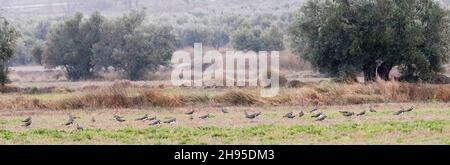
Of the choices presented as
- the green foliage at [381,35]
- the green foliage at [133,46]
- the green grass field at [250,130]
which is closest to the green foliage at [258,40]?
the green foliage at [133,46]

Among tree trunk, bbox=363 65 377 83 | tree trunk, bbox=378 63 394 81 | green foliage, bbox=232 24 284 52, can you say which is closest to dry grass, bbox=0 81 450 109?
tree trunk, bbox=363 65 377 83

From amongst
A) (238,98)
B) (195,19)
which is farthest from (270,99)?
(195,19)

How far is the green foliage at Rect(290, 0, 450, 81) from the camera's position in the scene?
163ft

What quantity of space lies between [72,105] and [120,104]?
235 cm

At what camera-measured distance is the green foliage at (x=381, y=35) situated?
49625 millimetres

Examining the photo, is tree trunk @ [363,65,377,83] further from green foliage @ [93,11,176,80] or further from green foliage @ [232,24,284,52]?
green foliage @ [232,24,284,52]

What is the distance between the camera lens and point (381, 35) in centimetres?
4953

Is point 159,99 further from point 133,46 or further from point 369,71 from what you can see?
point 133,46

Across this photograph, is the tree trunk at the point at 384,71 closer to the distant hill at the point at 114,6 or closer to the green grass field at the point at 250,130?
the green grass field at the point at 250,130

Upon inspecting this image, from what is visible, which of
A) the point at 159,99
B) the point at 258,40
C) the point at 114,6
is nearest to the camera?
the point at 159,99

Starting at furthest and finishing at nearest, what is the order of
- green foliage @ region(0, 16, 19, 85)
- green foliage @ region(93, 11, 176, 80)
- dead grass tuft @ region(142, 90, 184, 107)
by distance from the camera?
green foliage @ region(93, 11, 176, 80), green foliage @ region(0, 16, 19, 85), dead grass tuft @ region(142, 90, 184, 107)

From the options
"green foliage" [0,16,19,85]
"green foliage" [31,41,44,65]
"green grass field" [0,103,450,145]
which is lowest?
"green foliage" [31,41,44,65]

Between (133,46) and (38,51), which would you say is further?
(38,51)

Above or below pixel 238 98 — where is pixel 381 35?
above
